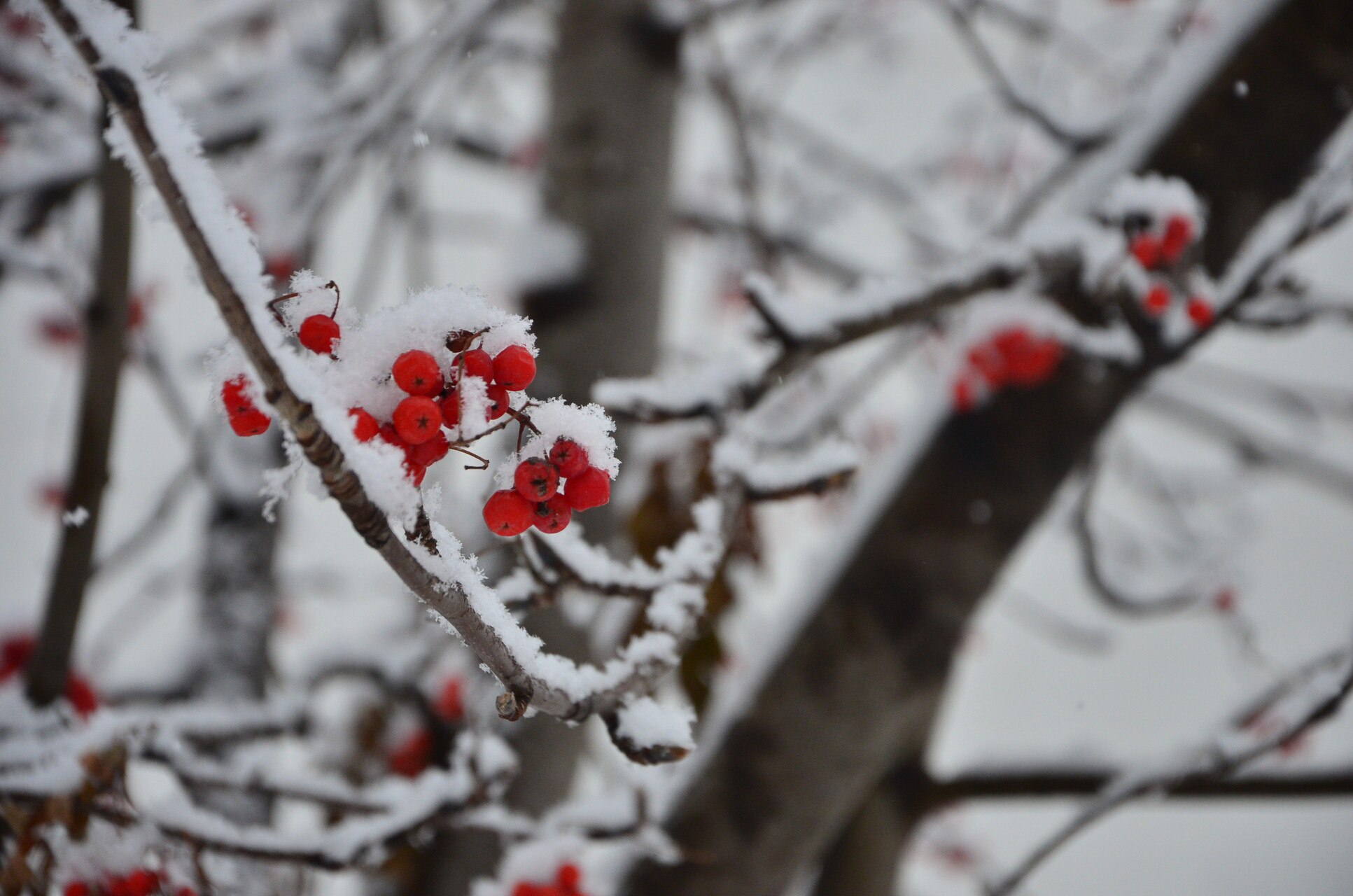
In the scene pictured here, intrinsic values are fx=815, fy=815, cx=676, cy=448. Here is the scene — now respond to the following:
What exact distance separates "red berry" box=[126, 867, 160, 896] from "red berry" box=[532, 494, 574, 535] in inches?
34.1

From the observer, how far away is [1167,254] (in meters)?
1.32

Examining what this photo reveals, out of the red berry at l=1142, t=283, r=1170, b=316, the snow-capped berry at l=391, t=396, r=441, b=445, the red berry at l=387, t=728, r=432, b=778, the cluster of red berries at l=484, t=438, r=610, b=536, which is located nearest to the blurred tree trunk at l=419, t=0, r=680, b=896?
the red berry at l=387, t=728, r=432, b=778

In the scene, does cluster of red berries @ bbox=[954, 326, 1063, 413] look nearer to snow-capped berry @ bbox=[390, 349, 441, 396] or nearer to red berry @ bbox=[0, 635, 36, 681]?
snow-capped berry @ bbox=[390, 349, 441, 396]

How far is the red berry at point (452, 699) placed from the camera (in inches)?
92.9

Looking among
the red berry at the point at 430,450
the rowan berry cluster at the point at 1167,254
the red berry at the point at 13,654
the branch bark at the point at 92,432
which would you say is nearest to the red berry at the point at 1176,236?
the rowan berry cluster at the point at 1167,254

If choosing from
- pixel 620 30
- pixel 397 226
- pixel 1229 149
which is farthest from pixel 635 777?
pixel 397 226

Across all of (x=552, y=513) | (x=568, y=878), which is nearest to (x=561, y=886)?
(x=568, y=878)

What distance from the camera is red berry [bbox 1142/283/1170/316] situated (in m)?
1.41

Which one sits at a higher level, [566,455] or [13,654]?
[13,654]

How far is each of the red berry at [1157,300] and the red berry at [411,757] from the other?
6.96ft

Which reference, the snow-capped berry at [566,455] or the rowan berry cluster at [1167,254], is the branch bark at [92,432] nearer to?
the snow-capped berry at [566,455]

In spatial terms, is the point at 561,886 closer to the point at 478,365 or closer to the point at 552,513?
the point at 552,513

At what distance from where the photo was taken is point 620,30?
2.28 meters

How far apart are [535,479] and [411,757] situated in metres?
2.11
